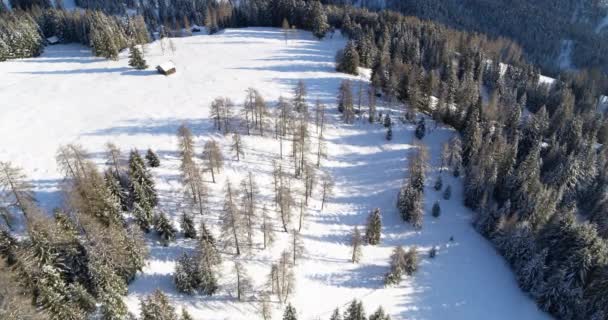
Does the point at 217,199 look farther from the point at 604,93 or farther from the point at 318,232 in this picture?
the point at 604,93

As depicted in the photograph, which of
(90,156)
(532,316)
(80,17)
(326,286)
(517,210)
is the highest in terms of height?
(80,17)

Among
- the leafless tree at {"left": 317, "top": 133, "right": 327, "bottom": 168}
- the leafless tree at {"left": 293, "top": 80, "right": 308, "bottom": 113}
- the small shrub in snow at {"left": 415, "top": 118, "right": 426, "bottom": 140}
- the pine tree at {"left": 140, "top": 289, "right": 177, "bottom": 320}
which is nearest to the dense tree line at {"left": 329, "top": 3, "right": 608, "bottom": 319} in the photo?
the small shrub in snow at {"left": 415, "top": 118, "right": 426, "bottom": 140}

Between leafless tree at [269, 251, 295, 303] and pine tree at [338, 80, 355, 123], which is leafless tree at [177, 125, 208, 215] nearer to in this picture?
leafless tree at [269, 251, 295, 303]

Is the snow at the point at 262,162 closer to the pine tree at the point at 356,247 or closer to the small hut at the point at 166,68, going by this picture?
the pine tree at the point at 356,247

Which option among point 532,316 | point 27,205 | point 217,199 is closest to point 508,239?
point 532,316

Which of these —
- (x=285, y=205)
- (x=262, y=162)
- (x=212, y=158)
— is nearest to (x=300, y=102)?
(x=262, y=162)

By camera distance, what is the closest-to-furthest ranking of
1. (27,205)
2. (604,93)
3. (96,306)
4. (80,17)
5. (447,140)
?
(96,306) < (27,205) < (447,140) < (80,17) < (604,93)
